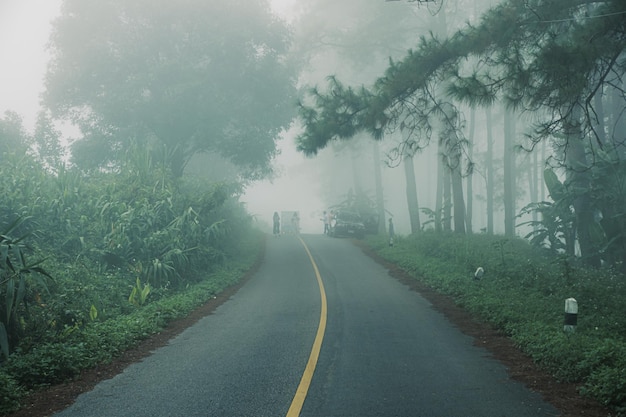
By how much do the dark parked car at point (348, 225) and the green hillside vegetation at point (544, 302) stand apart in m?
14.0

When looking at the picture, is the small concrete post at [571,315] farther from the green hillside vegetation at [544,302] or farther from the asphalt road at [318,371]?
the asphalt road at [318,371]

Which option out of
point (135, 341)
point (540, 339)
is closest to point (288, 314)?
point (135, 341)

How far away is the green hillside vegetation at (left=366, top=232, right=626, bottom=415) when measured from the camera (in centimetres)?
746

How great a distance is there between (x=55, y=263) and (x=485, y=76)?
11.3 meters

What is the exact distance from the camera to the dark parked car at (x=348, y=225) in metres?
38.0

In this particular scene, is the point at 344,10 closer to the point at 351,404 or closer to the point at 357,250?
the point at 357,250

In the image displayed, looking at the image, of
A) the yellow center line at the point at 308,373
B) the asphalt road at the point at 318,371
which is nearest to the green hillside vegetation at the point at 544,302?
the asphalt road at the point at 318,371

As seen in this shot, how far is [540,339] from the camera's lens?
360 inches

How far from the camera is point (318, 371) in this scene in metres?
7.80

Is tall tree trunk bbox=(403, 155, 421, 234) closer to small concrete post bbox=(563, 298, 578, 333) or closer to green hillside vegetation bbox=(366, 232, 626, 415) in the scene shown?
green hillside vegetation bbox=(366, 232, 626, 415)

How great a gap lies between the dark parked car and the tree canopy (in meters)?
10.2

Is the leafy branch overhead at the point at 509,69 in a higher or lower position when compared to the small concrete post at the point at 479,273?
higher

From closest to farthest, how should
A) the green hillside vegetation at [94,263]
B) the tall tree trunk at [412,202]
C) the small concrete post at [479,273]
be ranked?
the green hillside vegetation at [94,263] → the small concrete post at [479,273] → the tall tree trunk at [412,202]

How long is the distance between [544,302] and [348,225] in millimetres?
26183
